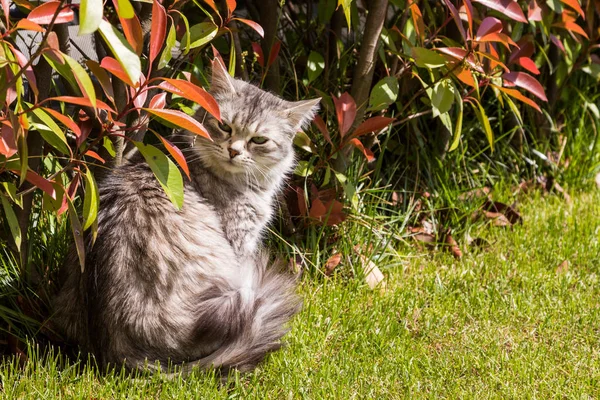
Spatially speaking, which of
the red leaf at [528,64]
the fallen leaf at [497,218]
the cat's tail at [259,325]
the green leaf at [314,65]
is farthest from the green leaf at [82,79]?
the fallen leaf at [497,218]

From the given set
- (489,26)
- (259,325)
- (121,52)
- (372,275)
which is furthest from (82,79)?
(372,275)

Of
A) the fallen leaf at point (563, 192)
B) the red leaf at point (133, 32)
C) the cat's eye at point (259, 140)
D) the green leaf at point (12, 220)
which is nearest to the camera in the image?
the red leaf at point (133, 32)

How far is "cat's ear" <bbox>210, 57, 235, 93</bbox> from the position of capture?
114 inches

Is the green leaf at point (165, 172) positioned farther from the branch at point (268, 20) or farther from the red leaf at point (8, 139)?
the branch at point (268, 20)

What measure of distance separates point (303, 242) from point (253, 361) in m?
0.98

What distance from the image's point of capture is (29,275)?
287 centimetres

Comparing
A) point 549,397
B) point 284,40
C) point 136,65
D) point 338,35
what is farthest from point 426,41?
point 136,65

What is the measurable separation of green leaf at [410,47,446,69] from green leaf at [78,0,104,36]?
5.17ft

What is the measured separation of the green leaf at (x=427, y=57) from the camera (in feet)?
9.01

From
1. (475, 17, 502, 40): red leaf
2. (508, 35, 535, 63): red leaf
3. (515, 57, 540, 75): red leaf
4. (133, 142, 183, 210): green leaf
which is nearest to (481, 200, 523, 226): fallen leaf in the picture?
(508, 35, 535, 63): red leaf

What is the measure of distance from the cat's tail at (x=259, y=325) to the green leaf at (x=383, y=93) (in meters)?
0.84

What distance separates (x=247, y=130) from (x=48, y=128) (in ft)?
3.25

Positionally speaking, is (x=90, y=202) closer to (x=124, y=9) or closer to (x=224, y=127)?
(x=124, y=9)

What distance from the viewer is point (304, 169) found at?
331cm
